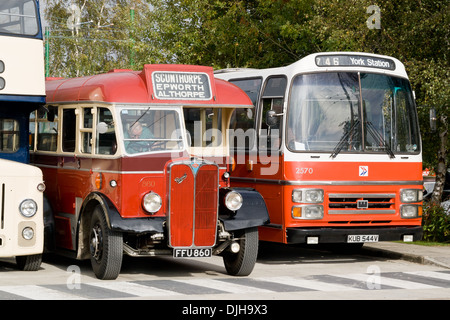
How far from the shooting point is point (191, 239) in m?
12.6

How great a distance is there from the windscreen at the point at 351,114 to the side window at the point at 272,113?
0.86ft

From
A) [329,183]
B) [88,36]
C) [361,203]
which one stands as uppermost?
[88,36]

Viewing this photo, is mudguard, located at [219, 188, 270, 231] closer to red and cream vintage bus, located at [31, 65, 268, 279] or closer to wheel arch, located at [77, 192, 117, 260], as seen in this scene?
red and cream vintage bus, located at [31, 65, 268, 279]

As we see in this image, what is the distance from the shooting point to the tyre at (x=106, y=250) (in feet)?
40.4

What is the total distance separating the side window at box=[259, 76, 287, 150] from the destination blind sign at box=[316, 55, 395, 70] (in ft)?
2.26

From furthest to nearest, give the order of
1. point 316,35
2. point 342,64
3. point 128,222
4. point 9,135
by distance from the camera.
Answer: point 316,35 < point 342,64 < point 9,135 < point 128,222

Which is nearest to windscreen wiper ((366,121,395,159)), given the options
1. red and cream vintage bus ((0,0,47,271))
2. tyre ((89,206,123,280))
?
tyre ((89,206,123,280))

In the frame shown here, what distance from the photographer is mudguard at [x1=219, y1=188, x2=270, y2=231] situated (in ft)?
42.0

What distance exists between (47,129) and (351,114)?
15.8 ft

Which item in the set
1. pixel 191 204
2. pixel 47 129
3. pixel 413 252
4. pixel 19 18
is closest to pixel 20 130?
pixel 47 129

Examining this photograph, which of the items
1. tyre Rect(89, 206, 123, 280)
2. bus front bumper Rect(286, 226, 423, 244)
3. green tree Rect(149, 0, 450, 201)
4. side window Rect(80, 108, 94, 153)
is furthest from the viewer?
green tree Rect(149, 0, 450, 201)

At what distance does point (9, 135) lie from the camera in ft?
46.2

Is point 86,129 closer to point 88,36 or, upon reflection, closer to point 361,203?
point 361,203

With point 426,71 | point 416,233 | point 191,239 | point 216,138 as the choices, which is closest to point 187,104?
point 216,138
